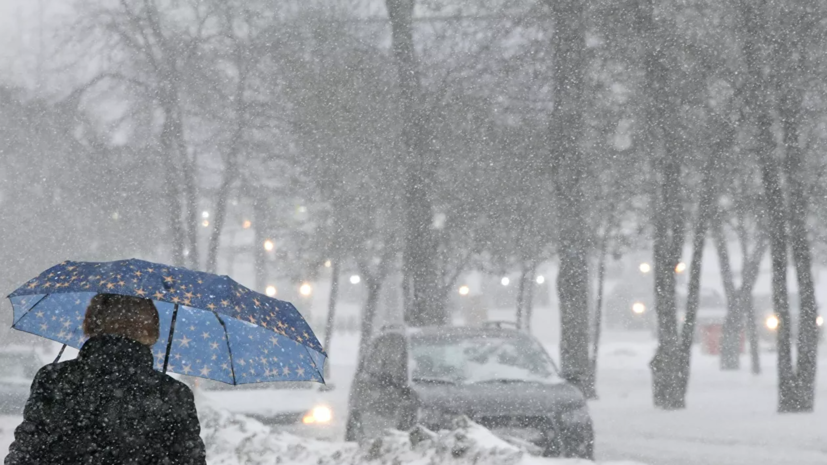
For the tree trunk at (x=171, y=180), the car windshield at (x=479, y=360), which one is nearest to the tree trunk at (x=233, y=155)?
the tree trunk at (x=171, y=180)

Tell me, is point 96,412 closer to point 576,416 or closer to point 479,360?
point 576,416

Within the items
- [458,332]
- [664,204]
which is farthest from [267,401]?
[664,204]

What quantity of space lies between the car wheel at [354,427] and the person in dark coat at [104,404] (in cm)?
827

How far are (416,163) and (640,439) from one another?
334 inches

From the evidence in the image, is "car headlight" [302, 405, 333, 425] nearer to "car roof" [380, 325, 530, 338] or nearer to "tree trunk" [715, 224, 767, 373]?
"car roof" [380, 325, 530, 338]

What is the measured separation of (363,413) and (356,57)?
42.9 feet

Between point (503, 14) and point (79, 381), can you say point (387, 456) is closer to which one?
point (79, 381)

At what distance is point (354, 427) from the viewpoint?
479 inches

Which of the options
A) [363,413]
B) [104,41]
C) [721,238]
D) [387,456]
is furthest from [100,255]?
[387,456]

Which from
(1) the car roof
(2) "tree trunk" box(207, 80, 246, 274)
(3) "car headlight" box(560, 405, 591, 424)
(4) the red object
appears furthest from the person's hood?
(4) the red object

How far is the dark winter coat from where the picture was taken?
147 inches

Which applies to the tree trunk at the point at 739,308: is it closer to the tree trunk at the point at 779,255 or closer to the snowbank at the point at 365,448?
the tree trunk at the point at 779,255

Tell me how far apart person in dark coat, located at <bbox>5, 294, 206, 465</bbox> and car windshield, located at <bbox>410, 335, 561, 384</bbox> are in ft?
24.8

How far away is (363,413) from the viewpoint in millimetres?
12023
